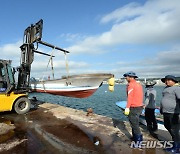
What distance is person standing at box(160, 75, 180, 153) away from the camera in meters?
4.36

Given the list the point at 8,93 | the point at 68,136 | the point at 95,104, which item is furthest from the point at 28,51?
the point at 95,104

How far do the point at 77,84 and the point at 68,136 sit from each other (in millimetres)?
5408

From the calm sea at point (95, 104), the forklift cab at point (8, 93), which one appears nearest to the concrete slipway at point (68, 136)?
the forklift cab at point (8, 93)

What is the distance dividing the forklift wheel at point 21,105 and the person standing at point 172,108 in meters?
6.85

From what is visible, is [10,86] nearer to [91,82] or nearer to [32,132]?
[32,132]

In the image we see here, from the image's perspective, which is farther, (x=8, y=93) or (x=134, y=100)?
(x=8, y=93)

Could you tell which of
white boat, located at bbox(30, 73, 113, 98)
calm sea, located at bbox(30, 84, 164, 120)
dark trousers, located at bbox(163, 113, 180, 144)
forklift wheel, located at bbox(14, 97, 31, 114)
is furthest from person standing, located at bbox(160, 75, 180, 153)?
calm sea, located at bbox(30, 84, 164, 120)

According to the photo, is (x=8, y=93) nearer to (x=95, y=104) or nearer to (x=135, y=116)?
(x=135, y=116)

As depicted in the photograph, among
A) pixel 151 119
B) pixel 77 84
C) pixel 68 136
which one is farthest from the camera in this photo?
pixel 77 84

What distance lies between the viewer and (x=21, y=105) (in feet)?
29.9

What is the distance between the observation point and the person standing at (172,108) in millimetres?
4355

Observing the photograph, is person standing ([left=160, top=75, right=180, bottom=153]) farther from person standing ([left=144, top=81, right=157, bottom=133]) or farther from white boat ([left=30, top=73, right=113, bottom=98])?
white boat ([left=30, top=73, right=113, bottom=98])

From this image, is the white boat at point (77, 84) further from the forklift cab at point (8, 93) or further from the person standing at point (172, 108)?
the person standing at point (172, 108)

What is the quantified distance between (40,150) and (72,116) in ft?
12.5
